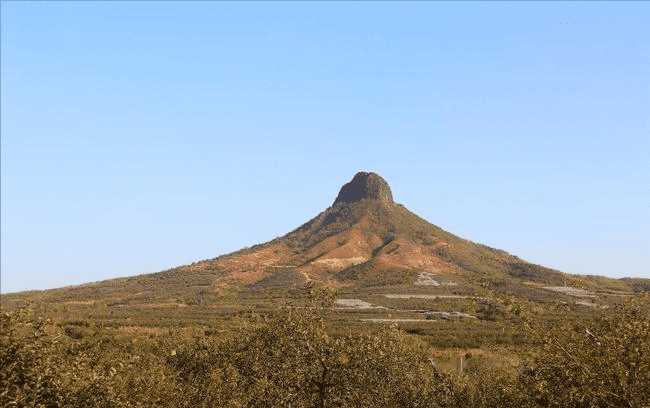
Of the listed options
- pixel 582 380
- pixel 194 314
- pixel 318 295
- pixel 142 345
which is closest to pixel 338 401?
pixel 318 295

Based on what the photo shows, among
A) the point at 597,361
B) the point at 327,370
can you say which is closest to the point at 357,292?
the point at 327,370

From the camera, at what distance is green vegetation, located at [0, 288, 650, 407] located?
1867 centimetres

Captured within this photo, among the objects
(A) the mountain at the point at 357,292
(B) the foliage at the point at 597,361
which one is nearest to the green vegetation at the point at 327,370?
(B) the foliage at the point at 597,361

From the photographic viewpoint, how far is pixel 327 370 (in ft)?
80.9

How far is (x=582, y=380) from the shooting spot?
781 inches

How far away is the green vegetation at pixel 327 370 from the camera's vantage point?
18672 mm

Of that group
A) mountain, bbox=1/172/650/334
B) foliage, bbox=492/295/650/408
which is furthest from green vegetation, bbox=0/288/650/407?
mountain, bbox=1/172/650/334

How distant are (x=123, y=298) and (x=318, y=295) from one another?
15945 cm

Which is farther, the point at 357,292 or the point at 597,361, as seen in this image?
the point at 357,292

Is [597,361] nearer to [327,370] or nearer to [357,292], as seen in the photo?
[327,370]

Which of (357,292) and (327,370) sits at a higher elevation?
(327,370)

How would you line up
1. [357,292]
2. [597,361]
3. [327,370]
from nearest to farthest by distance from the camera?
[597,361], [327,370], [357,292]

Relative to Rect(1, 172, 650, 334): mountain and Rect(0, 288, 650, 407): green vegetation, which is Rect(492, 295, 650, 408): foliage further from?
Rect(1, 172, 650, 334): mountain

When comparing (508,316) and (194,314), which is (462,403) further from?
(194,314)
